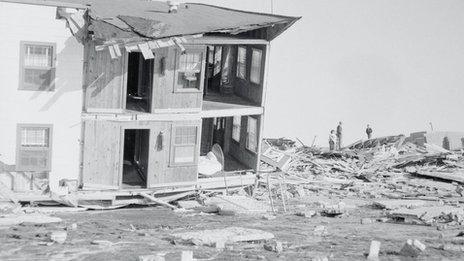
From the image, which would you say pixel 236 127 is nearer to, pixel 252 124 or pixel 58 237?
pixel 252 124

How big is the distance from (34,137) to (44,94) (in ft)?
5.55

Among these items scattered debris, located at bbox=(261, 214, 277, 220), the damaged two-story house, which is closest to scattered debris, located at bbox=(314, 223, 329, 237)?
scattered debris, located at bbox=(261, 214, 277, 220)

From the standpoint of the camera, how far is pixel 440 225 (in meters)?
27.9

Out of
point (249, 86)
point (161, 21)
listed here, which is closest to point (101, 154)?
point (161, 21)

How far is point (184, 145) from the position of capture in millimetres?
33531

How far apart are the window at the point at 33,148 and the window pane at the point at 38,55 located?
2363 millimetres

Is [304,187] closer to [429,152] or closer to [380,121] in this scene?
[429,152]

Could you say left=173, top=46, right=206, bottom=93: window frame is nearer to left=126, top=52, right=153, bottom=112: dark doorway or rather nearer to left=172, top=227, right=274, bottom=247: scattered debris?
left=126, top=52, right=153, bottom=112: dark doorway

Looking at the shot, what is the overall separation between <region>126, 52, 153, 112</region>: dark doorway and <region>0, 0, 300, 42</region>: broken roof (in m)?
1.76

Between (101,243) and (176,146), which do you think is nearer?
(101,243)

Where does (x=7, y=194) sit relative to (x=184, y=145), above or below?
below

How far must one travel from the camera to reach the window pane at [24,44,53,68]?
98.0 ft

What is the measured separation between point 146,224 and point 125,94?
20.6 ft

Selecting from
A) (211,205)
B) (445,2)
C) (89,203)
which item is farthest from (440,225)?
(445,2)
